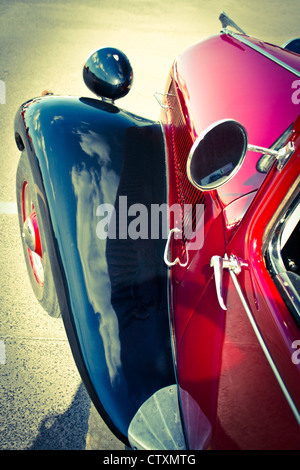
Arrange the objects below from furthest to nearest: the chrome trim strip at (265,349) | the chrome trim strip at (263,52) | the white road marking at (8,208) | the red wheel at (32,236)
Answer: the white road marking at (8,208), the red wheel at (32,236), the chrome trim strip at (263,52), the chrome trim strip at (265,349)

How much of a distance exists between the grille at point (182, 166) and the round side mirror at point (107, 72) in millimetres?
324

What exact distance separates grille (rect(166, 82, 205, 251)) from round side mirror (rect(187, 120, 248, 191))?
36cm

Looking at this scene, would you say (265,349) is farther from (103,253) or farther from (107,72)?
(107,72)

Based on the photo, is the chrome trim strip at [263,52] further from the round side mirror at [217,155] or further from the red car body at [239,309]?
the round side mirror at [217,155]

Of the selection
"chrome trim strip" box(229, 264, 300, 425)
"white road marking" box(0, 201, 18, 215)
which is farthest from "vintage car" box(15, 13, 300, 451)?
"white road marking" box(0, 201, 18, 215)

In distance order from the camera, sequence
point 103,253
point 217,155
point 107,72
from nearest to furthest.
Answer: point 217,155, point 103,253, point 107,72

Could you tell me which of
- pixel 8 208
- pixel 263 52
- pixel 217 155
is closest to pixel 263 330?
pixel 217 155

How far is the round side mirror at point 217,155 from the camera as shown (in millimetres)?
1024

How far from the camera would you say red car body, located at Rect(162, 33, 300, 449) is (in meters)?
0.95

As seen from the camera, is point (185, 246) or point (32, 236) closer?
point (185, 246)

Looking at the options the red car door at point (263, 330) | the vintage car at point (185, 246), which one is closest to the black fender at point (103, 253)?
the vintage car at point (185, 246)

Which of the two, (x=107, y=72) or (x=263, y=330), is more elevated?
(x=107, y=72)

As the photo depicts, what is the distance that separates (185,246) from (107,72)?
4.41 ft

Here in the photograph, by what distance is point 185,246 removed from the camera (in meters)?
1.50
